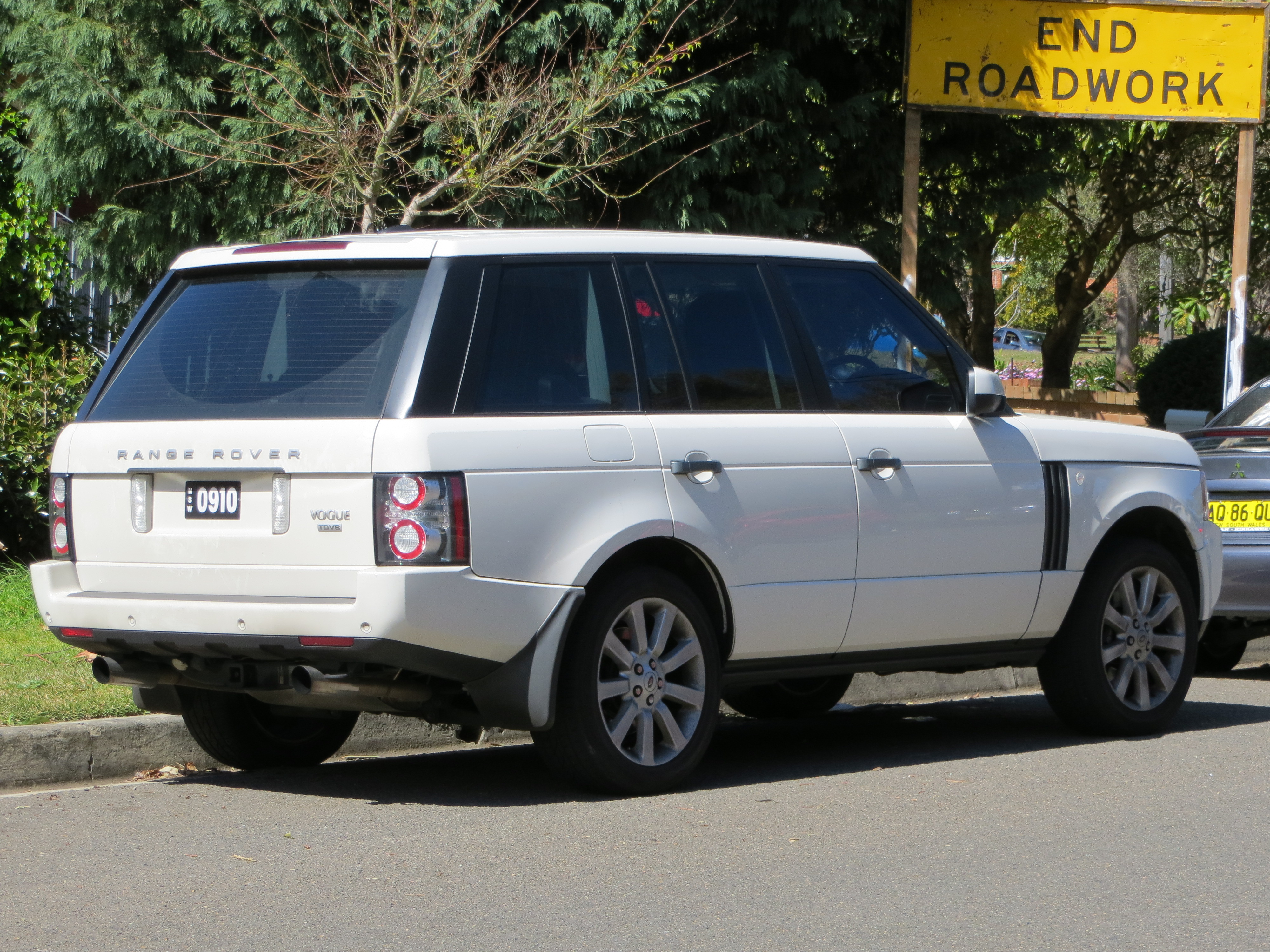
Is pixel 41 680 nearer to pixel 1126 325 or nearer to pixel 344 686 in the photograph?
pixel 344 686

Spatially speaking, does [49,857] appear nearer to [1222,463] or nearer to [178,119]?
[1222,463]

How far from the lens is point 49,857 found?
17.3 ft

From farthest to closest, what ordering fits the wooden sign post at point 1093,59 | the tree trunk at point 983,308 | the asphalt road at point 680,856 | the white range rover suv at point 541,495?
the tree trunk at point 983,308
the wooden sign post at point 1093,59
the white range rover suv at point 541,495
the asphalt road at point 680,856

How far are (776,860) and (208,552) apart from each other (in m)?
2.09

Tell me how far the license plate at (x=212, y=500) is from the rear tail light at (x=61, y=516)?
1.83 feet

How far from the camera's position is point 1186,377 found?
18719 mm

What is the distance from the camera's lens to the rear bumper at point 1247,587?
9258mm

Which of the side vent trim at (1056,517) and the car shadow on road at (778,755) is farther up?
the side vent trim at (1056,517)

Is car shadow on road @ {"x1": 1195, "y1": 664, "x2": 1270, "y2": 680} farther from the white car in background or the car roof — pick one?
the white car in background

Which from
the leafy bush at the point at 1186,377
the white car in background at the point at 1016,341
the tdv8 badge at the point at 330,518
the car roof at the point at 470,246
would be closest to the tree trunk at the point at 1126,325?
the leafy bush at the point at 1186,377

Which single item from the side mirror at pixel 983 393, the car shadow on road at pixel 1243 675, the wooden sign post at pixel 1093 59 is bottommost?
the car shadow on road at pixel 1243 675

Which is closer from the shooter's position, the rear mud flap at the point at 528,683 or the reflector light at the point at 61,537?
the rear mud flap at the point at 528,683

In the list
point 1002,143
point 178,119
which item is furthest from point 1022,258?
point 178,119

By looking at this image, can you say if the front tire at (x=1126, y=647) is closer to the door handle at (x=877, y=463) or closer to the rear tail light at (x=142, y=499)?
the door handle at (x=877, y=463)
